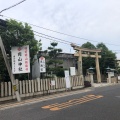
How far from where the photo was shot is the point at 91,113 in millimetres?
10305

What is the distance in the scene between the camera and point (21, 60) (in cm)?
1747

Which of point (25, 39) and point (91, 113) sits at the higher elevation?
point (25, 39)

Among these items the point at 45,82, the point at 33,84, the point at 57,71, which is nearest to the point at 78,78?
the point at 57,71

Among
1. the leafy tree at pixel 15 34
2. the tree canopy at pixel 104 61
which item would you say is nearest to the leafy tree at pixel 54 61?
the leafy tree at pixel 15 34

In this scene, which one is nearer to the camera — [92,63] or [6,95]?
[6,95]

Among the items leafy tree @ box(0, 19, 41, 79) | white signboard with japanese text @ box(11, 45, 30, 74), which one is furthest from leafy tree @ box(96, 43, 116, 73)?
white signboard with japanese text @ box(11, 45, 30, 74)

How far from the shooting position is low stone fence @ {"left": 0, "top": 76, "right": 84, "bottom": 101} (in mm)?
16094

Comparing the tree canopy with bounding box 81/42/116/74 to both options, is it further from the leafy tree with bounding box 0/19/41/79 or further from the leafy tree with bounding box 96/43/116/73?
the leafy tree with bounding box 0/19/41/79

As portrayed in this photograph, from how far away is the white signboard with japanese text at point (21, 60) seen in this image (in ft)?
56.9

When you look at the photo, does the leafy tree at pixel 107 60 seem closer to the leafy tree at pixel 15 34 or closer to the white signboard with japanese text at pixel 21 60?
the leafy tree at pixel 15 34

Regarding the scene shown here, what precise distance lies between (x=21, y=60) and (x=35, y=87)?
2.62m

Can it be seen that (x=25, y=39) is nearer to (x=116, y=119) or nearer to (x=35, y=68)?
(x=35, y=68)

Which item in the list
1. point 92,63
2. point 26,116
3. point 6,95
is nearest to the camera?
point 26,116

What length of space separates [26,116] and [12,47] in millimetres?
8799
